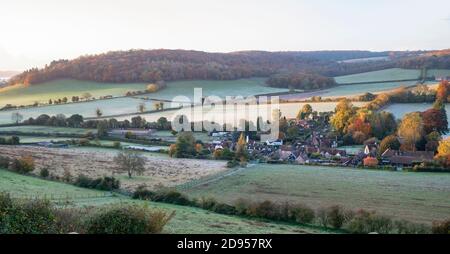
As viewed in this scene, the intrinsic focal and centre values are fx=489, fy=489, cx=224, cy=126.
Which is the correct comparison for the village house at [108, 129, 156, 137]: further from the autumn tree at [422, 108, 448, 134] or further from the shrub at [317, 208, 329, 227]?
the shrub at [317, 208, 329, 227]

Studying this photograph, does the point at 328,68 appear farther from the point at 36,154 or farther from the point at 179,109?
the point at 36,154

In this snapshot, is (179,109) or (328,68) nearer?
(179,109)

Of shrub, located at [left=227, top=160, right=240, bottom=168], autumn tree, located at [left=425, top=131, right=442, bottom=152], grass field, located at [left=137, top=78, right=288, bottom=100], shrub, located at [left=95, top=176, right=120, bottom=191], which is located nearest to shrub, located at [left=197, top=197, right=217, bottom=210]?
shrub, located at [left=95, top=176, right=120, bottom=191]

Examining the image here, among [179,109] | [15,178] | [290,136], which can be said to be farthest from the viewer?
[179,109]

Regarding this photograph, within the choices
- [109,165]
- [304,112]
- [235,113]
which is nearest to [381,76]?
[304,112]

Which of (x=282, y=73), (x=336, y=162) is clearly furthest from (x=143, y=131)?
(x=282, y=73)

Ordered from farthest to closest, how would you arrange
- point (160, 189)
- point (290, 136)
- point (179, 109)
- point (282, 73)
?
point (282, 73), point (179, 109), point (290, 136), point (160, 189)

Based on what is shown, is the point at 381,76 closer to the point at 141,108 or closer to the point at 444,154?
the point at 141,108
